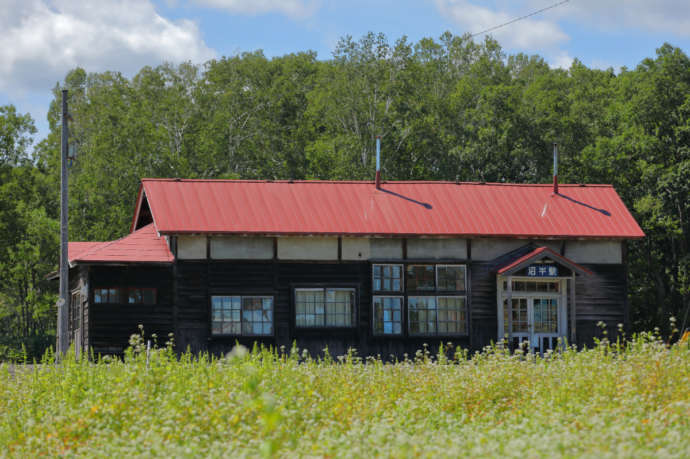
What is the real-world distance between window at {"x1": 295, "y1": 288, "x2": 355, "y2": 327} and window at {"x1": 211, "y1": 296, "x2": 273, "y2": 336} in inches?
31.7

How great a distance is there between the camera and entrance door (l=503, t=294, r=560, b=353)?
25891 mm

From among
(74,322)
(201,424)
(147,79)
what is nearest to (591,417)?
(201,424)

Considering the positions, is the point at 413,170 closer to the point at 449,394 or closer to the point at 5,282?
the point at 5,282

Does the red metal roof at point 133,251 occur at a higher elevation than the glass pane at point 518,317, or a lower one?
higher

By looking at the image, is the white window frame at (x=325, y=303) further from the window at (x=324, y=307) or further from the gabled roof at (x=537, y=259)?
the gabled roof at (x=537, y=259)

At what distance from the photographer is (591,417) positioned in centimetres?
1091

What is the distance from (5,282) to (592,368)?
3981cm

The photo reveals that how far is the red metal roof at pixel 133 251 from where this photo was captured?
24.0m

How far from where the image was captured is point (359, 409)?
12156 mm

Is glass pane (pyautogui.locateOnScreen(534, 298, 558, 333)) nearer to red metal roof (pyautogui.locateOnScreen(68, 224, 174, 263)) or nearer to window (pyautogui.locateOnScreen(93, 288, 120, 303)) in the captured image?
red metal roof (pyautogui.locateOnScreen(68, 224, 174, 263))

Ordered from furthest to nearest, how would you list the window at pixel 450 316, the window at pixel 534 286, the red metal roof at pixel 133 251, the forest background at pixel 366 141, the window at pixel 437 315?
the forest background at pixel 366 141 → the window at pixel 534 286 → the window at pixel 450 316 → the window at pixel 437 315 → the red metal roof at pixel 133 251

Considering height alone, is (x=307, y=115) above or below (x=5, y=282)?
above

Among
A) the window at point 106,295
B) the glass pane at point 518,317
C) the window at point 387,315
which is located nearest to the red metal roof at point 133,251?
the window at point 106,295

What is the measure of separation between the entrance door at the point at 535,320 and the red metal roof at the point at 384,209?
6.02 ft
